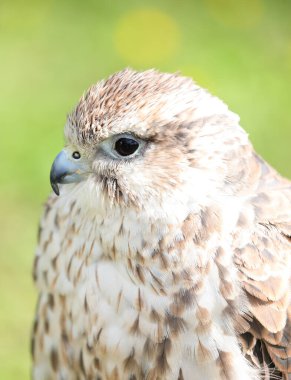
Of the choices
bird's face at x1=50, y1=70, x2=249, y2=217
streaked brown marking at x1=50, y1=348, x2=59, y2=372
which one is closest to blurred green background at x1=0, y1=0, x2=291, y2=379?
streaked brown marking at x1=50, y1=348, x2=59, y2=372

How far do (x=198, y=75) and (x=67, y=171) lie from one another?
3.75 metres

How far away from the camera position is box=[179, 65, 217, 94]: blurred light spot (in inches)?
290

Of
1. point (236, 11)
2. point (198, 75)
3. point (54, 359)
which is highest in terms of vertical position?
point (236, 11)

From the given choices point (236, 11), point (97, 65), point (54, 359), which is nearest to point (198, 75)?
point (97, 65)

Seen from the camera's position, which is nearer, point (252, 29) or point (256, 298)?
point (256, 298)

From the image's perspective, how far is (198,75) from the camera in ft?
24.7

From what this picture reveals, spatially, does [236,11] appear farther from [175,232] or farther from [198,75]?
[175,232]

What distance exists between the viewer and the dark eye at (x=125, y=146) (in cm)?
384

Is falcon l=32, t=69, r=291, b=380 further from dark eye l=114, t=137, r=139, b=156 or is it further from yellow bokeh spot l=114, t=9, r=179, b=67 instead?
yellow bokeh spot l=114, t=9, r=179, b=67

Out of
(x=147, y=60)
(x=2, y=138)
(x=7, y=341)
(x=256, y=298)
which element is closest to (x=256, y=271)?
(x=256, y=298)

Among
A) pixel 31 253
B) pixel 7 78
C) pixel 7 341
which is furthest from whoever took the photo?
pixel 7 78

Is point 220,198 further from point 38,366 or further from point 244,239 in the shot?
point 38,366

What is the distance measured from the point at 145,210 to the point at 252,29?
4594mm

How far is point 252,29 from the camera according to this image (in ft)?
26.8
